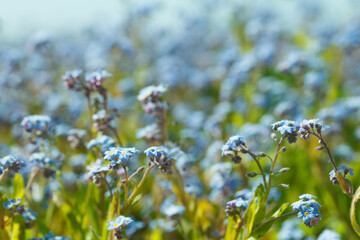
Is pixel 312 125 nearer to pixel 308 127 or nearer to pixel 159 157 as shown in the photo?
pixel 308 127

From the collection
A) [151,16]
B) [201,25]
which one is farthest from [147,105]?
[201,25]

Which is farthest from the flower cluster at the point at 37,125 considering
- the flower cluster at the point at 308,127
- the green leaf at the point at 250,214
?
the flower cluster at the point at 308,127

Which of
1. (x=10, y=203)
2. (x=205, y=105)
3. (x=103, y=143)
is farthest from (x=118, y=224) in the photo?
(x=205, y=105)

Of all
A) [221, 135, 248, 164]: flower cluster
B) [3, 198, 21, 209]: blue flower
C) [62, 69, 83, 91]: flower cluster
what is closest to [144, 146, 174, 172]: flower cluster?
[221, 135, 248, 164]: flower cluster

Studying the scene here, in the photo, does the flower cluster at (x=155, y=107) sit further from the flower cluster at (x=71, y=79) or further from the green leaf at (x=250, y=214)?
the green leaf at (x=250, y=214)

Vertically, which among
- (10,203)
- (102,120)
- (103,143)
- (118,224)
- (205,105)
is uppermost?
(205,105)

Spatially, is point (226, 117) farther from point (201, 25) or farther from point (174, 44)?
point (201, 25)
